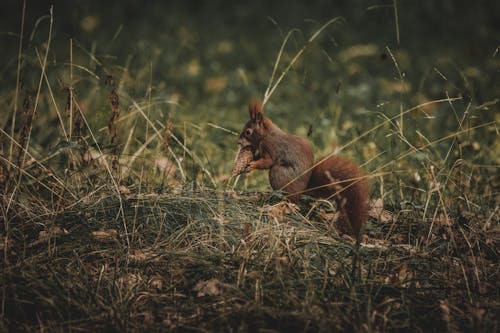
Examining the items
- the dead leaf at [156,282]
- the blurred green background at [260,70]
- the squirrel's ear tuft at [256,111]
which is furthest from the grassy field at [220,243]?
the squirrel's ear tuft at [256,111]

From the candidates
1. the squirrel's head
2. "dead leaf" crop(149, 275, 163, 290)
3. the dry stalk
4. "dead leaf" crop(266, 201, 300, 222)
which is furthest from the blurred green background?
"dead leaf" crop(149, 275, 163, 290)

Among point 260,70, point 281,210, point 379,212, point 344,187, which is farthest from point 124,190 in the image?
point 260,70

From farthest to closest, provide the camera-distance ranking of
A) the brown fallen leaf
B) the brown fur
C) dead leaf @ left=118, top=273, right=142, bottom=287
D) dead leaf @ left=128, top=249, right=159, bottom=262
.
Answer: the brown fallen leaf < the brown fur < dead leaf @ left=128, top=249, right=159, bottom=262 < dead leaf @ left=118, top=273, right=142, bottom=287

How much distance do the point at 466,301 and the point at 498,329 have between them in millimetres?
174

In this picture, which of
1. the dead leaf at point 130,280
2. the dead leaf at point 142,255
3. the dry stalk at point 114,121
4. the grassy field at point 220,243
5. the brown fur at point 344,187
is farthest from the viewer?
the dry stalk at point 114,121

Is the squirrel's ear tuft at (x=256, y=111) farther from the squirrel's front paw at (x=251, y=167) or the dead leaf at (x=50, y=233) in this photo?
the dead leaf at (x=50, y=233)

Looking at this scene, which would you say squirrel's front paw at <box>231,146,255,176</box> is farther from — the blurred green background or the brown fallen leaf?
the brown fallen leaf

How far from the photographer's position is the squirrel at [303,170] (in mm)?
2307

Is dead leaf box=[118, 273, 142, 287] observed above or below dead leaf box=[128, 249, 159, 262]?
below

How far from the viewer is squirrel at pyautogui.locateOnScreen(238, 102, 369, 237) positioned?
231cm

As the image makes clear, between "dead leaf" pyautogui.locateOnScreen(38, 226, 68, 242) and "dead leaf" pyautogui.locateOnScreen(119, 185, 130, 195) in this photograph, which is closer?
"dead leaf" pyautogui.locateOnScreen(38, 226, 68, 242)

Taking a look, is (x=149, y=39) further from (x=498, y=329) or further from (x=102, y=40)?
(x=498, y=329)

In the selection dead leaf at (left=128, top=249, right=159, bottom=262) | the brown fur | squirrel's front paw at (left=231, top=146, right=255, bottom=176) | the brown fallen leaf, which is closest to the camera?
dead leaf at (left=128, top=249, right=159, bottom=262)

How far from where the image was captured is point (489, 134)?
11.9 ft
